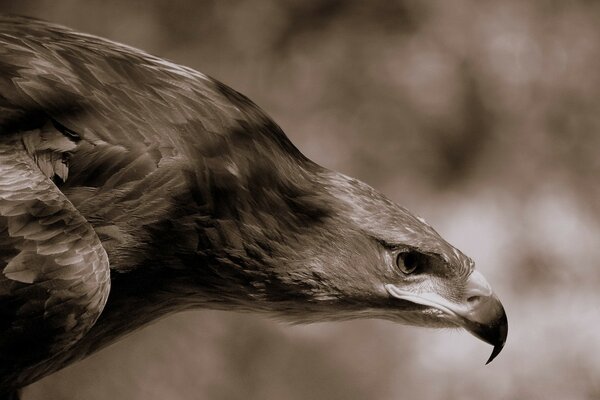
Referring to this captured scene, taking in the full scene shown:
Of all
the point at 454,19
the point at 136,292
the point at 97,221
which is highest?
the point at 454,19

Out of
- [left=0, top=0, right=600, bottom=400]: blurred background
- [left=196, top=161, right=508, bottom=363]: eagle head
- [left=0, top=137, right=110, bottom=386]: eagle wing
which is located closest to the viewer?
[left=0, top=137, right=110, bottom=386]: eagle wing

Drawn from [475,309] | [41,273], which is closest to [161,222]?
[41,273]

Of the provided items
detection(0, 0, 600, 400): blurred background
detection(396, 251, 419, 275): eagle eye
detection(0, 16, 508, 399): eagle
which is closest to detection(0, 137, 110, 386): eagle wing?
detection(0, 16, 508, 399): eagle

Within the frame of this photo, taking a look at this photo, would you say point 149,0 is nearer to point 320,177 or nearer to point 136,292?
point 320,177

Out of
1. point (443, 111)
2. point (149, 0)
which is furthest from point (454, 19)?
point (149, 0)

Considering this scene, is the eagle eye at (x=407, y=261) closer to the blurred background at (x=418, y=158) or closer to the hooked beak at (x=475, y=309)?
the hooked beak at (x=475, y=309)

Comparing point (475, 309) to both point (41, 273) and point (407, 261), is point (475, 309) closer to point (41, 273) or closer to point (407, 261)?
point (407, 261)

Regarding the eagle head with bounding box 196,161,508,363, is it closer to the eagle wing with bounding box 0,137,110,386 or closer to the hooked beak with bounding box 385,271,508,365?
the hooked beak with bounding box 385,271,508,365
